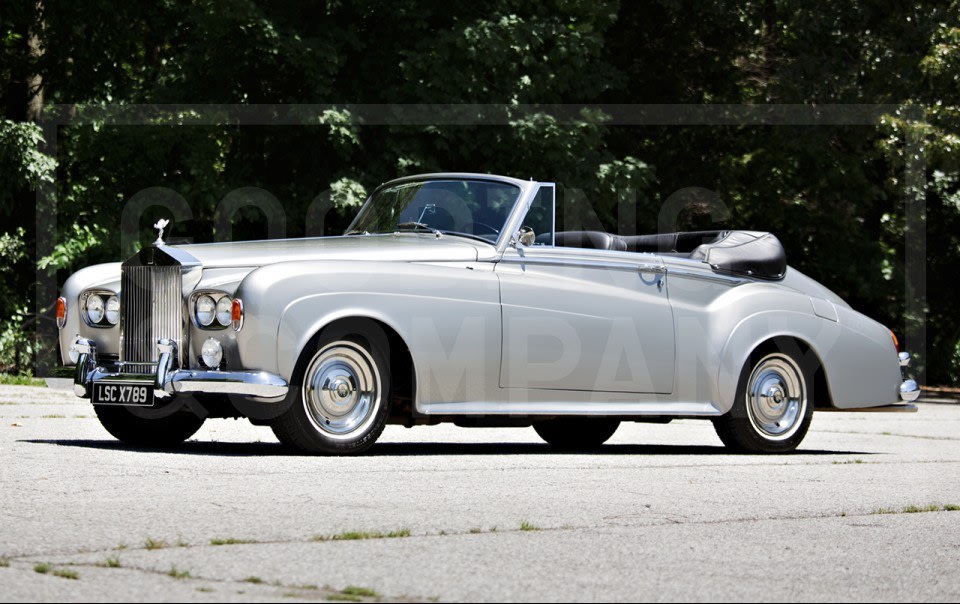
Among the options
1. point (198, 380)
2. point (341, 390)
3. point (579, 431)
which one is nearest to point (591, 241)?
point (579, 431)

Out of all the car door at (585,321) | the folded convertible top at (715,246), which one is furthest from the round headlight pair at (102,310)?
the folded convertible top at (715,246)

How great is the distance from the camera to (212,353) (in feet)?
27.8

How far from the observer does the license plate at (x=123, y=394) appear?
8.59 m

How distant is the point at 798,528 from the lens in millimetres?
6148

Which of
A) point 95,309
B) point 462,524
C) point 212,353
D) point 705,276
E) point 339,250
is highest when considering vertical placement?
point 339,250

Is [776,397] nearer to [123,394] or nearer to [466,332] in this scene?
[466,332]

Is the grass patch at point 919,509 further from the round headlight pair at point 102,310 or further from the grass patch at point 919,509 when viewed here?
the round headlight pair at point 102,310

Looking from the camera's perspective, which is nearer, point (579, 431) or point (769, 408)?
point (769, 408)

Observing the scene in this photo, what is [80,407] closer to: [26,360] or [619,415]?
[619,415]

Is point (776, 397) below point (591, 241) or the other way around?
below

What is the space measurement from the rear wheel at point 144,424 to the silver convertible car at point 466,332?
0.02 meters

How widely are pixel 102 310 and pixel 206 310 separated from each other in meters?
1.11

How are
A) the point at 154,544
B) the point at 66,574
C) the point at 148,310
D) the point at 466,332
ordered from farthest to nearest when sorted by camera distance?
the point at 466,332 → the point at 148,310 → the point at 154,544 → the point at 66,574

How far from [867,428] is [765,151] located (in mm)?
14095
